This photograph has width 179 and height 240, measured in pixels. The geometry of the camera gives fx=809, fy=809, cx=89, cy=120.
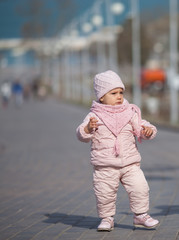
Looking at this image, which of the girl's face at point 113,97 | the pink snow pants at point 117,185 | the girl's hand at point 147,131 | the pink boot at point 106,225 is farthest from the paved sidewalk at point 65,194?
the girl's face at point 113,97

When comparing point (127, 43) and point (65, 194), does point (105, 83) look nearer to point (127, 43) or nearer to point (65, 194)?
point (65, 194)

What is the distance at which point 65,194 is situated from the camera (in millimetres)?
9609

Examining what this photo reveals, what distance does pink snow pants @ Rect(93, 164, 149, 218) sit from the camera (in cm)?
646

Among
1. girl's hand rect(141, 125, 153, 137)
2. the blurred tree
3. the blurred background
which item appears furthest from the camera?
the blurred tree

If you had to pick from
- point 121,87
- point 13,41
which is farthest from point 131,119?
point 13,41

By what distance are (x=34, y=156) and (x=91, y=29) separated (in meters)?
49.5

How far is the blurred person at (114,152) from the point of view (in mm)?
6469

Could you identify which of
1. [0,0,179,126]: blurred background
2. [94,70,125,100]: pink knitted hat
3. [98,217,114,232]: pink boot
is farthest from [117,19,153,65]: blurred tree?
[98,217,114,232]: pink boot

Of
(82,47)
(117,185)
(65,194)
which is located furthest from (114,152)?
(82,47)

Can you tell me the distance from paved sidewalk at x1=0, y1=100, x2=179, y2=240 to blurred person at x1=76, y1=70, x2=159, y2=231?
8.3 inches

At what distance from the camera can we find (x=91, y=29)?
64250mm

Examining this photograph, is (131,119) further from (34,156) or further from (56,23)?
(56,23)

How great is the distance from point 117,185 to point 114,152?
269mm

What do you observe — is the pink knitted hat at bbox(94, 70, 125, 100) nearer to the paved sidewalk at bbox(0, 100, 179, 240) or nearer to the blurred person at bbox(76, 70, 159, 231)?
the blurred person at bbox(76, 70, 159, 231)
